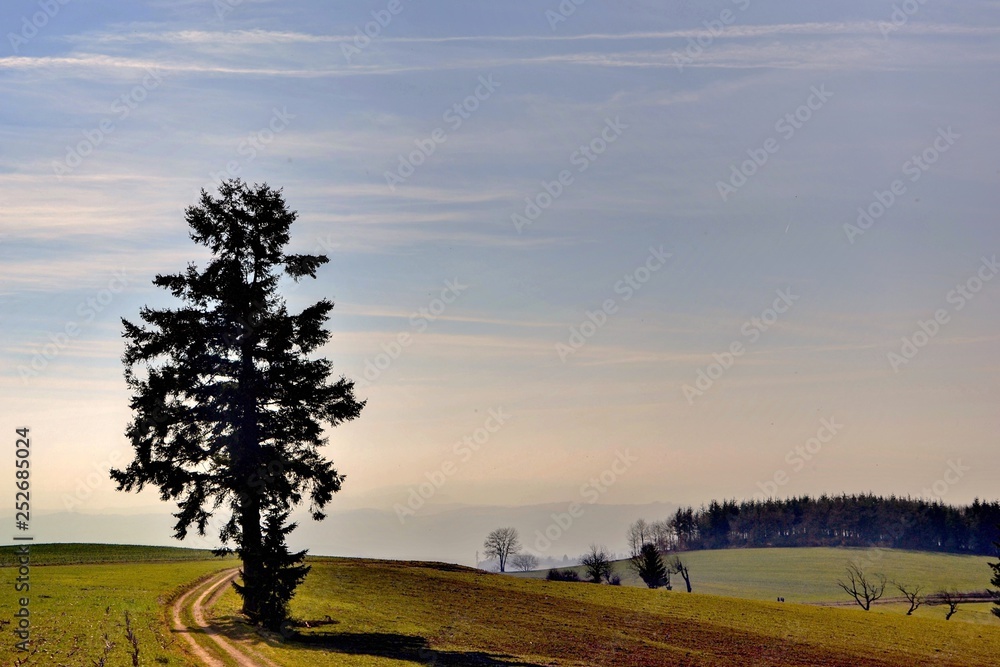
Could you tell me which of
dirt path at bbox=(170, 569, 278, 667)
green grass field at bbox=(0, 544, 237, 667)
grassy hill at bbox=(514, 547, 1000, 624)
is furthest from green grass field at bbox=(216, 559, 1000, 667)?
grassy hill at bbox=(514, 547, 1000, 624)

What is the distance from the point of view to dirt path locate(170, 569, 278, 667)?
105 ft

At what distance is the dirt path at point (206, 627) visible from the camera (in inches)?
1262

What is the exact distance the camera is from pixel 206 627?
39.6 metres

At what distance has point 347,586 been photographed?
60.5 m

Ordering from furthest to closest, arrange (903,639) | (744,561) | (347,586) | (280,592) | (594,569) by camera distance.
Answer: (744,561)
(594,569)
(903,639)
(347,586)
(280,592)


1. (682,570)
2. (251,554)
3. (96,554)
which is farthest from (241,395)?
(682,570)

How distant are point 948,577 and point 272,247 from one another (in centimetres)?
16141

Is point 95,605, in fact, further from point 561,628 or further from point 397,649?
point 561,628

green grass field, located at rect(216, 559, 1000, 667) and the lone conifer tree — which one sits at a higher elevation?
the lone conifer tree

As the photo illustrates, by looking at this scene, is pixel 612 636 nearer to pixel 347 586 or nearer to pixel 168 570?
pixel 347 586

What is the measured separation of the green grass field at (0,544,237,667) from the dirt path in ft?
2.67

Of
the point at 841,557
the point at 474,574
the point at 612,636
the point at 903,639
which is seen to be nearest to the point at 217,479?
the point at 612,636

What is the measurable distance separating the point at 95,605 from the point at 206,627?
7.57 meters

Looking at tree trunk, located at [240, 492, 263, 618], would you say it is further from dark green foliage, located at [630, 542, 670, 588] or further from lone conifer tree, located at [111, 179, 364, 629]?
dark green foliage, located at [630, 542, 670, 588]
